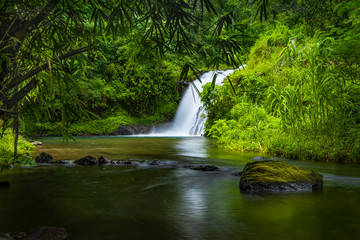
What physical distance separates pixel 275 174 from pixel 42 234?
311 centimetres

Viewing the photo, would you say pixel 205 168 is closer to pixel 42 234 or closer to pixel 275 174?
pixel 275 174

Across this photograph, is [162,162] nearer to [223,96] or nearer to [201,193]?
[201,193]

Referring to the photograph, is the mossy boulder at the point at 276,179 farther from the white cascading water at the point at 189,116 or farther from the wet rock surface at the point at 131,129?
the wet rock surface at the point at 131,129

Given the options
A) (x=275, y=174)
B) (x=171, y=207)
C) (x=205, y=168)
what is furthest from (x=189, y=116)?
(x=171, y=207)

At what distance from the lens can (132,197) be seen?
420 cm

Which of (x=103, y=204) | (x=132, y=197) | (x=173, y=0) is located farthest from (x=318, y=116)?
(x=173, y=0)

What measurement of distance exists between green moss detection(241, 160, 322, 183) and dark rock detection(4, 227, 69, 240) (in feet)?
8.89

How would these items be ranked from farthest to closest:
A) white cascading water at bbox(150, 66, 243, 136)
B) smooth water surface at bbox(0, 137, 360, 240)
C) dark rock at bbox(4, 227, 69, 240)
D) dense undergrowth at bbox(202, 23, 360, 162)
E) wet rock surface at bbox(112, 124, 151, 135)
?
wet rock surface at bbox(112, 124, 151, 135), white cascading water at bbox(150, 66, 243, 136), dense undergrowth at bbox(202, 23, 360, 162), smooth water surface at bbox(0, 137, 360, 240), dark rock at bbox(4, 227, 69, 240)

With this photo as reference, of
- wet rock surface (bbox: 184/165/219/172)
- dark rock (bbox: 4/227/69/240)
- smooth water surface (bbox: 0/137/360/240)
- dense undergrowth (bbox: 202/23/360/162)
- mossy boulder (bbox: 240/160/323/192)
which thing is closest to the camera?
dark rock (bbox: 4/227/69/240)

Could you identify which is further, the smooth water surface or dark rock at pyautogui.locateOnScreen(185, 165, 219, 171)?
dark rock at pyautogui.locateOnScreen(185, 165, 219, 171)

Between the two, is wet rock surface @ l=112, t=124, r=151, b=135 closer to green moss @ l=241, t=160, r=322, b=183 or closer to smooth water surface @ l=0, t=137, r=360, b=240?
smooth water surface @ l=0, t=137, r=360, b=240

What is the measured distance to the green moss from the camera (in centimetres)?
447

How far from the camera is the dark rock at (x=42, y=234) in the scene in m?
2.44

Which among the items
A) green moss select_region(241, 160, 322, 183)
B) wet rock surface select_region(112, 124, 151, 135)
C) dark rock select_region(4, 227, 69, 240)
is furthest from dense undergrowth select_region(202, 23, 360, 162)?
wet rock surface select_region(112, 124, 151, 135)
